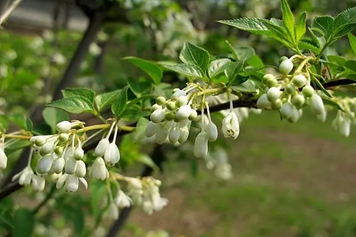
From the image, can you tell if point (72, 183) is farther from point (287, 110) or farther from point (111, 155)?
point (287, 110)

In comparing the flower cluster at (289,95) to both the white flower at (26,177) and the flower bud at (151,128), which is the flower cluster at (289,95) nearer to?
the flower bud at (151,128)

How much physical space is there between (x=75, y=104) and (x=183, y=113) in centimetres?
28

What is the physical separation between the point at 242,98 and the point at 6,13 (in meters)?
0.65

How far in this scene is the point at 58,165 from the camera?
0.93m

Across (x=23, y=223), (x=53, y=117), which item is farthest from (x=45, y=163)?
(x=23, y=223)

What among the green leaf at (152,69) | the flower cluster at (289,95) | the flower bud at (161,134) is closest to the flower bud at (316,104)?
the flower cluster at (289,95)

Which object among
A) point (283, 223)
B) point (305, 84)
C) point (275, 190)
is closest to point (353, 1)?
point (283, 223)

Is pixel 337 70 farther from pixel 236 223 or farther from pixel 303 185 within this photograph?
pixel 303 185

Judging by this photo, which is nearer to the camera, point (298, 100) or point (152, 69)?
point (298, 100)

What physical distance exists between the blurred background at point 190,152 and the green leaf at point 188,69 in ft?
1.12

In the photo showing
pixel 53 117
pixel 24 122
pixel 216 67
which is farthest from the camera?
pixel 53 117

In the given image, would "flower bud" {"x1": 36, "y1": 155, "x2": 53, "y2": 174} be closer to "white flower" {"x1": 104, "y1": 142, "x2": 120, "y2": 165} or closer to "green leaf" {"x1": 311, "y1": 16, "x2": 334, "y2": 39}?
"white flower" {"x1": 104, "y1": 142, "x2": 120, "y2": 165}

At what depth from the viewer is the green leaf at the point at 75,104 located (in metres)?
1.03

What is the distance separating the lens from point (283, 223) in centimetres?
517
